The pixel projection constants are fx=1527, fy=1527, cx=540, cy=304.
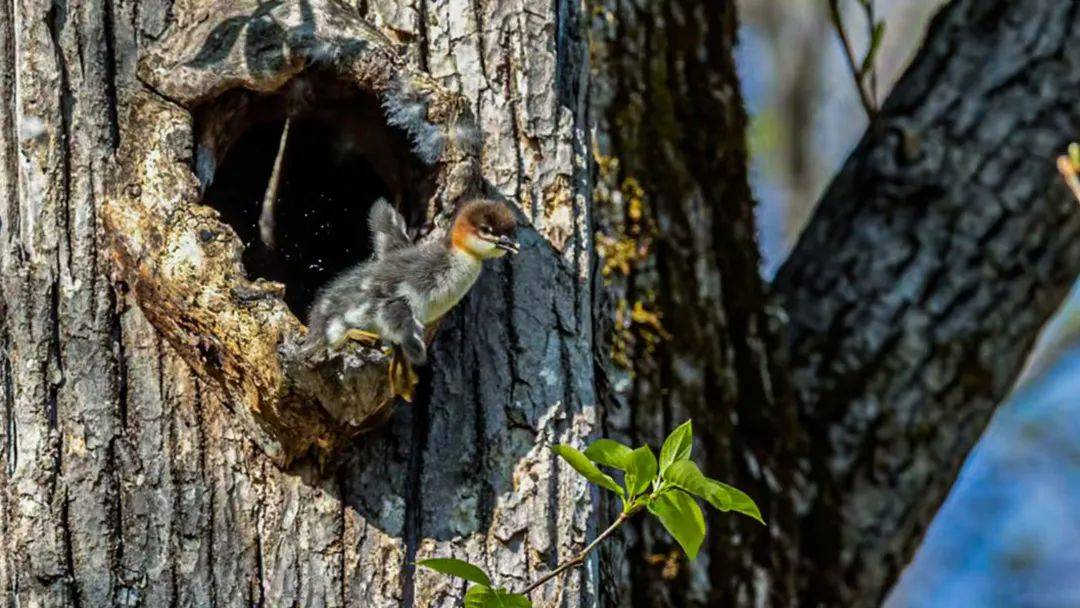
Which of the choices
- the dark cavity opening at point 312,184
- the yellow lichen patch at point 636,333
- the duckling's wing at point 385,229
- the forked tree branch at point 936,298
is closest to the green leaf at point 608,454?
the duckling's wing at point 385,229

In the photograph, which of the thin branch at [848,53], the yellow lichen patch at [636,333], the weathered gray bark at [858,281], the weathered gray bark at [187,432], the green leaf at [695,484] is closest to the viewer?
the green leaf at [695,484]

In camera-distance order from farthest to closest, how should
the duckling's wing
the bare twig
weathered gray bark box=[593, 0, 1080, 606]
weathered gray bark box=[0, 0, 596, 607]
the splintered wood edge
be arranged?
1. weathered gray bark box=[593, 0, 1080, 606]
2. the bare twig
3. the duckling's wing
4. weathered gray bark box=[0, 0, 596, 607]
5. the splintered wood edge

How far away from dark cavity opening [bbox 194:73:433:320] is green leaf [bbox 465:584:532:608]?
35.3 inches

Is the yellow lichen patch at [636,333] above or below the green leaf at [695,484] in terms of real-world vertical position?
above

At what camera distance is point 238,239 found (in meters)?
2.47

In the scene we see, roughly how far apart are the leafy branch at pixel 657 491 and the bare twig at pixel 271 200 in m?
1.13

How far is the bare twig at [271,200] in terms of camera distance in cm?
303

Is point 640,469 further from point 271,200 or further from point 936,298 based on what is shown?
point 936,298

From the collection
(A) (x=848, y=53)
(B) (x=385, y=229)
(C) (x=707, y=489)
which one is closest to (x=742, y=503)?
(C) (x=707, y=489)

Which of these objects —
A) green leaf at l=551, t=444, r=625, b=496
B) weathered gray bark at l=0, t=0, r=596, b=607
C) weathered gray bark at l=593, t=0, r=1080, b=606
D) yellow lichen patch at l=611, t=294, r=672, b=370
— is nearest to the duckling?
weathered gray bark at l=0, t=0, r=596, b=607

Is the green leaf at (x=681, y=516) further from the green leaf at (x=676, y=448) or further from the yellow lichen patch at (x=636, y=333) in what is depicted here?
the yellow lichen patch at (x=636, y=333)

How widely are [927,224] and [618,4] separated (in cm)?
95

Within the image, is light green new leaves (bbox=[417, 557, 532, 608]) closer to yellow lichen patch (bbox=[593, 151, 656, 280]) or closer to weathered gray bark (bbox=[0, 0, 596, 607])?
weathered gray bark (bbox=[0, 0, 596, 607])

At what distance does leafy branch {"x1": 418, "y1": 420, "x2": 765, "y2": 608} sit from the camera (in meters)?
2.09
